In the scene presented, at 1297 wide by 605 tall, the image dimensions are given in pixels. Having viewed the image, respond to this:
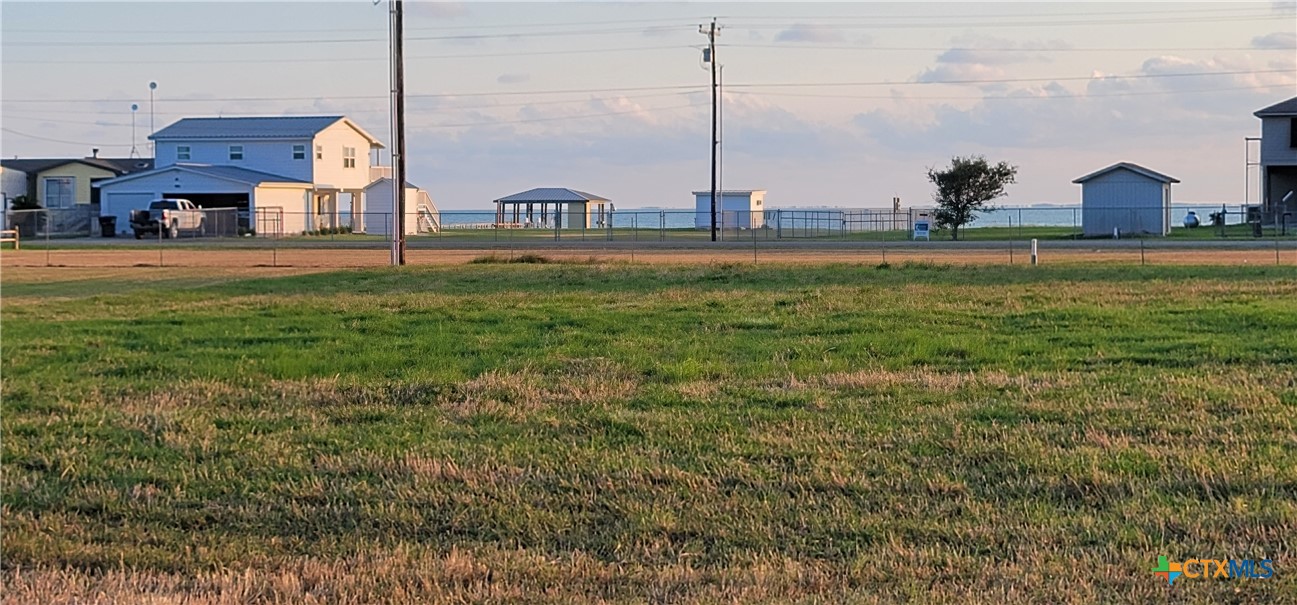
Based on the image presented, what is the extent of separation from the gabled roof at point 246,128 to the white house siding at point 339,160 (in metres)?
0.63

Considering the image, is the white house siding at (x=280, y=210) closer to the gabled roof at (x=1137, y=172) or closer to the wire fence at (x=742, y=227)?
the wire fence at (x=742, y=227)

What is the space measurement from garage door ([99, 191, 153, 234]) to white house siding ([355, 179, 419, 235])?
12991 mm

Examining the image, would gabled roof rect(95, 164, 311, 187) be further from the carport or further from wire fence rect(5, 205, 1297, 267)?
wire fence rect(5, 205, 1297, 267)

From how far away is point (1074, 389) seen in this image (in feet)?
40.2

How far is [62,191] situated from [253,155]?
43.8ft

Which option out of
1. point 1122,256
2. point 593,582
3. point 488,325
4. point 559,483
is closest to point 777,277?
point 488,325

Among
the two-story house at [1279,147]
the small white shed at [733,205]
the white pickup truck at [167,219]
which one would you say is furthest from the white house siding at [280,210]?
the two-story house at [1279,147]

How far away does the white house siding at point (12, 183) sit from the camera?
8038cm

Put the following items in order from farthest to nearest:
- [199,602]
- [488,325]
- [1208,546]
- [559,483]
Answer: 1. [488,325]
2. [559,483]
3. [1208,546]
4. [199,602]

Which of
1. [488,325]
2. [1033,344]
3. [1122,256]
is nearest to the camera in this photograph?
[1033,344]

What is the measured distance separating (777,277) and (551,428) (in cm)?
1985

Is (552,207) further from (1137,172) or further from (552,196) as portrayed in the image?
(1137,172)

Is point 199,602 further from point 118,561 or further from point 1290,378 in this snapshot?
point 1290,378

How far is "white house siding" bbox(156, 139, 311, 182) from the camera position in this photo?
80.5 metres
